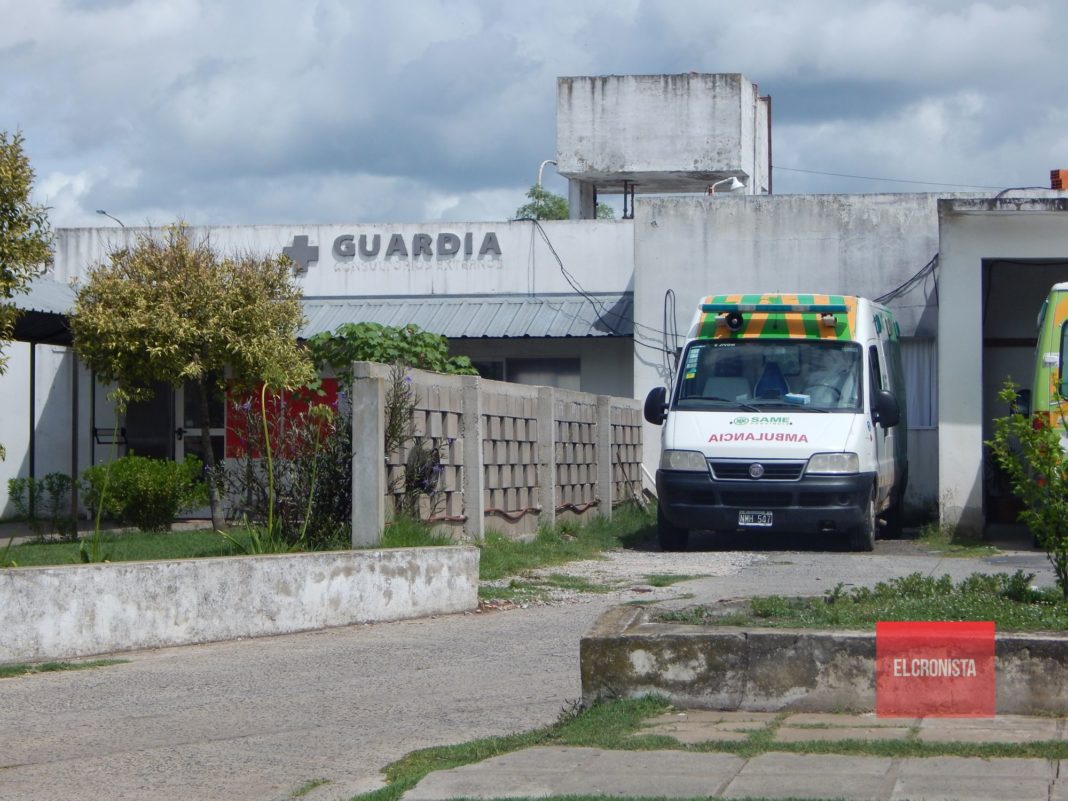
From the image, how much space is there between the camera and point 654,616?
7012mm

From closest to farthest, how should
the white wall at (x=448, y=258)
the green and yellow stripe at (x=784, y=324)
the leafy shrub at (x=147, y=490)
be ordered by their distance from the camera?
the green and yellow stripe at (x=784, y=324) → the leafy shrub at (x=147, y=490) → the white wall at (x=448, y=258)

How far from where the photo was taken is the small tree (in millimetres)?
6996

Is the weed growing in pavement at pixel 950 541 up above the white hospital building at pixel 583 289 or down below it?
below

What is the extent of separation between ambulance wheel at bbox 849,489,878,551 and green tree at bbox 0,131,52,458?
8.34 m

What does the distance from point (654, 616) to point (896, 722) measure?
4.58 feet

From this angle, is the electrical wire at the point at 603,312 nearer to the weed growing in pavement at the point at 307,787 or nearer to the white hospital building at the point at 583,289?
the white hospital building at the point at 583,289

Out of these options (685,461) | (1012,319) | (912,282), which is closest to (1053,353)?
(685,461)

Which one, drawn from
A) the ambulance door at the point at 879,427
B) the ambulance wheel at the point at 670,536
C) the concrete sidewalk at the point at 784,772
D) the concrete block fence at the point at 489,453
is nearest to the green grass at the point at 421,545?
the concrete block fence at the point at 489,453

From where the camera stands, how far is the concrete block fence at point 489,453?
1112 cm

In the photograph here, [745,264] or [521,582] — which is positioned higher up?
[745,264]

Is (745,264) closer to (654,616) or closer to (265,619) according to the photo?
(265,619)

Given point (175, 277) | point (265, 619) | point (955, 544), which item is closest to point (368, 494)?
point (265, 619)

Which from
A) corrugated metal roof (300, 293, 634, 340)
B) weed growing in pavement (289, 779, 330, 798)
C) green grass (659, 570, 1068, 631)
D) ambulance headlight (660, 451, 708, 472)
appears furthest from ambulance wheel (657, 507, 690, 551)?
weed growing in pavement (289, 779, 330, 798)

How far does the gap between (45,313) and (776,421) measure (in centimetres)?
898
